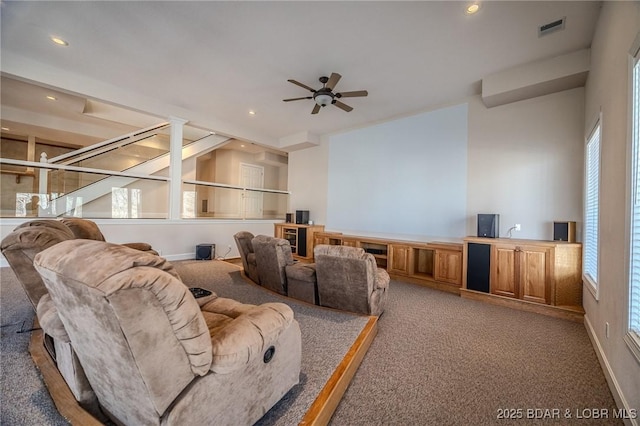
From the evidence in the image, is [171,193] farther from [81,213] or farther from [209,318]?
[209,318]

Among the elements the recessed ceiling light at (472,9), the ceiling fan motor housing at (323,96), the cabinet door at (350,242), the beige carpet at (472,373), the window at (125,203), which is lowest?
the beige carpet at (472,373)

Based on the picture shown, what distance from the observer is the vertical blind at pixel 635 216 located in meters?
1.51

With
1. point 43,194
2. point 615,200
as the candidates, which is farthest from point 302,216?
point 615,200

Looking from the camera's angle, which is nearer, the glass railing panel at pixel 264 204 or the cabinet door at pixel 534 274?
the cabinet door at pixel 534 274

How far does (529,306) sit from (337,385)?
3.10 m

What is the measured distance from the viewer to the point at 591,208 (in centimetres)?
289

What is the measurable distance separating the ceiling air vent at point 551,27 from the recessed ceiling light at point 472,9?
2.87 ft

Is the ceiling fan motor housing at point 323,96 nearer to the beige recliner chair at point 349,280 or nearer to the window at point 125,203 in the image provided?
the beige recliner chair at point 349,280

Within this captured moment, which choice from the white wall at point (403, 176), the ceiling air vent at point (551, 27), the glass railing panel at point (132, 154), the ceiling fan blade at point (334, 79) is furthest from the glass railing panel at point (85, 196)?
the ceiling air vent at point (551, 27)

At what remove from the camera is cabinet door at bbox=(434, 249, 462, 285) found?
13.1ft

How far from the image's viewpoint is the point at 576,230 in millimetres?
3367

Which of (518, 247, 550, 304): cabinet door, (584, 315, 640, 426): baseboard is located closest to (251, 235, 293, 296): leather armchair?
(584, 315, 640, 426): baseboard

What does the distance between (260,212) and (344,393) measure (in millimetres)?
6026

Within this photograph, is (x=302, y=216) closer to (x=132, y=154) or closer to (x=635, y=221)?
(x=132, y=154)
